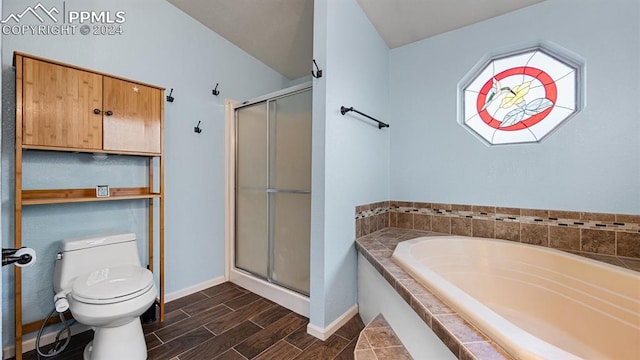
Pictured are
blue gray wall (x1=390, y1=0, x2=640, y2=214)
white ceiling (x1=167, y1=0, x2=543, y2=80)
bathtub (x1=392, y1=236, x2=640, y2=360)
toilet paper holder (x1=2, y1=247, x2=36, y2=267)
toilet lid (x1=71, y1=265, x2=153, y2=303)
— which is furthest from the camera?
white ceiling (x1=167, y1=0, x2=543, y2=80)

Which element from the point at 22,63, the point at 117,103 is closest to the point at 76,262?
the point at 117,103

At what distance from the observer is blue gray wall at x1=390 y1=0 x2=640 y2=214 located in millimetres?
1848

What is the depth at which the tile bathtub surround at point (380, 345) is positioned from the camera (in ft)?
4.77

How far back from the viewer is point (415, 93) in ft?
8.74

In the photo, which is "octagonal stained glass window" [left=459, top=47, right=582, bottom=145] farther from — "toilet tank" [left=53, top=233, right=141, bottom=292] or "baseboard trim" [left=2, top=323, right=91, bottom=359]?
"baseboard trim" [left=2, top=323, right=91, bottom=359]

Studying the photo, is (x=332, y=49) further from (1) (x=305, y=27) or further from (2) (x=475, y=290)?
(2) (x=475, y=290)

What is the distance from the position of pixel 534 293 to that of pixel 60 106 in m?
3.22

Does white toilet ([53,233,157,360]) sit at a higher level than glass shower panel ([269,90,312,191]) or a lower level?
lower

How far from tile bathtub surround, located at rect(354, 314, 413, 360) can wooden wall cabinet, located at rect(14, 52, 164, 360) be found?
60.2 inches

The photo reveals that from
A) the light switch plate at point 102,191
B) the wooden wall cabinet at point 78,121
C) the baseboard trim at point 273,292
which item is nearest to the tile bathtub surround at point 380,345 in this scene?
the baseboard trim at point 273,292

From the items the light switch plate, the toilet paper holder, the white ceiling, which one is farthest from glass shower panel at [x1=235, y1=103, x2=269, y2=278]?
the toilet paper holder

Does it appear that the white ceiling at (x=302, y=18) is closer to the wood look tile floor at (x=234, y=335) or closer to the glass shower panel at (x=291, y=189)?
the glass shower panel at (x=291, y=189)

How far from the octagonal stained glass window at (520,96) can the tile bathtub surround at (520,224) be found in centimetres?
59

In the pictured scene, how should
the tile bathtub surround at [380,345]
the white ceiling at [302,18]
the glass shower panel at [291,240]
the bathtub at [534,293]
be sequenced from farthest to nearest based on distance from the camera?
the glass shower panel at [291,240] → the white ceiling at [302,18] → the tile bathtub surround at [380,345] → the bathtub at [534,293]
